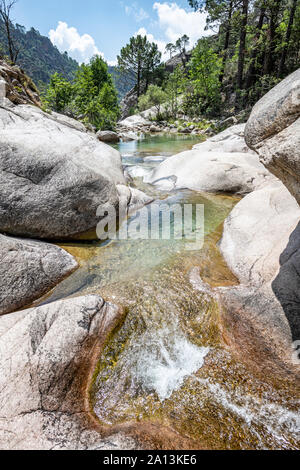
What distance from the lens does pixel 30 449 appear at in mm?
1771

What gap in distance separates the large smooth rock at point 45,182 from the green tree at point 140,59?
5955 centimetres

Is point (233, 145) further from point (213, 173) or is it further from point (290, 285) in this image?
point (290, 285)

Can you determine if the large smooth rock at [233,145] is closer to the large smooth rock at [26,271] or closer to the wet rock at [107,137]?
the large smooth rock at [26,271]

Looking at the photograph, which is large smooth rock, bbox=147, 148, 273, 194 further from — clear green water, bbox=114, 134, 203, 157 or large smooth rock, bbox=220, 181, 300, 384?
clear green water, bbox=114, 134, 203, 157

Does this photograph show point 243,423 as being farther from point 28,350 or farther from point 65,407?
point 28,350

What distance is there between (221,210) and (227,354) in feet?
16.0

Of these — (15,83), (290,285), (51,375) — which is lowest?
(51,375)

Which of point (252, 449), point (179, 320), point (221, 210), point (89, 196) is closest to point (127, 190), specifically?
point (89, 196)

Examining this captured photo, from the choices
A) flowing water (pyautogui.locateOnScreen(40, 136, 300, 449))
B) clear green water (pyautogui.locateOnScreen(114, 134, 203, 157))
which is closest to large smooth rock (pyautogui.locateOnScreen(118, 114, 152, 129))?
clear green water (pyautogui.locateOnScreen(114, 134, 203, 157))

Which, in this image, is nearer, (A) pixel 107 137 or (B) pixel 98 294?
(B) pixel 98 294

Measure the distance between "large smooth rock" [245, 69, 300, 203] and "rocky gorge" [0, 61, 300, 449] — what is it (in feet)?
0.04

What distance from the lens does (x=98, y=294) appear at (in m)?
3.71

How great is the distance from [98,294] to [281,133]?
10.8 ft

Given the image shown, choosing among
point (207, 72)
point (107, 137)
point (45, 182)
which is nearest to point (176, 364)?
point (45, 182)
